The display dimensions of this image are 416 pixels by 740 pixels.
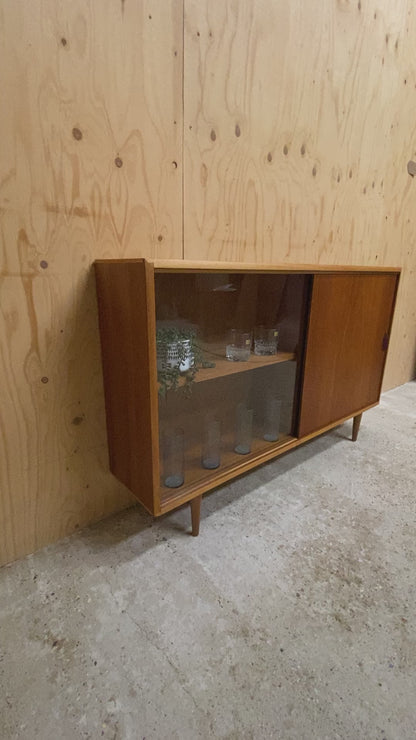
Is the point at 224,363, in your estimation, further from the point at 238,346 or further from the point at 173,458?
the point at 173,458

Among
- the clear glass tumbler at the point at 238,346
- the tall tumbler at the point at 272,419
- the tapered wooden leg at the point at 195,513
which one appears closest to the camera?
the tapered wooden leg at the point at 195,513

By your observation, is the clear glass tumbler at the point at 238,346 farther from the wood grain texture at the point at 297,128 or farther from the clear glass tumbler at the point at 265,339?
the wood grain texture at the point at 297,128

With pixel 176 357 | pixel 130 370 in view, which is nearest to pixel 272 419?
pixel 176 357

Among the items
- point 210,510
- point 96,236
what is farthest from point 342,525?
point 96,236

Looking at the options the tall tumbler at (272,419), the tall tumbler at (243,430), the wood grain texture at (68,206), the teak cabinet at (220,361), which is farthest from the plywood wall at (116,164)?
the tall tumbler at (272,419)

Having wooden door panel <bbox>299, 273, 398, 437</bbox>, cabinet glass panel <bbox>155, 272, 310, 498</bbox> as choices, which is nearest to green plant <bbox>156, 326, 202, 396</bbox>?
cabinet glass panel <bbox>155, 272, 310, 498</bbox>

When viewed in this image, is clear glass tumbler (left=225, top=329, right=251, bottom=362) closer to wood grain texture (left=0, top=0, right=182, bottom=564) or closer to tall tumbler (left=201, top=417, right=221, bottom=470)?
tall tumbler (left=201, top=417, right=221, bottom=470)

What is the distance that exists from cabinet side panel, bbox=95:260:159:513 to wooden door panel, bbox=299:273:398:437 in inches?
26.8

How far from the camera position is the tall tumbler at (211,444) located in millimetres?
1220

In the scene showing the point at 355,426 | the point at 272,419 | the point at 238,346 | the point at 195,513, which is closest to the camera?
the point at 195,513

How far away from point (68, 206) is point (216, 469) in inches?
35.5

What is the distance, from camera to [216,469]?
1210 millimetres

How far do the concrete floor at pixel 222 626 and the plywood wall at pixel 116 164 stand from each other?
0.21 m

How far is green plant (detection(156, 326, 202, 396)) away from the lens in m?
1.01
